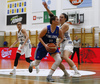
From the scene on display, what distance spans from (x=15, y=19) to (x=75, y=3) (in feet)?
25.9

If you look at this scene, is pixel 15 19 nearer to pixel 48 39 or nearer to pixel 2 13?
pixel 2 13

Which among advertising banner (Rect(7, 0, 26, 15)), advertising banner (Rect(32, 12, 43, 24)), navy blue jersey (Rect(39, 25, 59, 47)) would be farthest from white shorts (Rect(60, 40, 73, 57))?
advertising banner (Rect(7, 0, 26, 15))

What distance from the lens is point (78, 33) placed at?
68.1 feet

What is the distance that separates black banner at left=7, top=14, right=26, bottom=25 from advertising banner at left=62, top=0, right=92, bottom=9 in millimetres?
5262

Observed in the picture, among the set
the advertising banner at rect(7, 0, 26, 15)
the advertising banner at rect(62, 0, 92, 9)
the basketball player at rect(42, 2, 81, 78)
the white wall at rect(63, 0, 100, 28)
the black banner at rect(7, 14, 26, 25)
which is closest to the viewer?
the basketball player at rect(42, 2, 81, 78)

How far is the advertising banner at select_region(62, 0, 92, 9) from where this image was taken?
20.1 m

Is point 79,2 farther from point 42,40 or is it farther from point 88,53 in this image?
point 42,40

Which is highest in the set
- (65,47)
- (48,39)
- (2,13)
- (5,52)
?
(2,13)

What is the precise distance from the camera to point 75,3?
819 inches

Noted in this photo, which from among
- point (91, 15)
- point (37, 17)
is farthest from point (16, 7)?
point (91, 15)

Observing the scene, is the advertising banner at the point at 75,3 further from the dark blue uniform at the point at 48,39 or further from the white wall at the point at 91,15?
the dark blue uniform at the point at 48,39

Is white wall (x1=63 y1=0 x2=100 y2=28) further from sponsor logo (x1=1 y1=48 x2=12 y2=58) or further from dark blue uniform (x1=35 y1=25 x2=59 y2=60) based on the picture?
dark blue uniform (x1=35 y1=25 x2=59 y2=60)

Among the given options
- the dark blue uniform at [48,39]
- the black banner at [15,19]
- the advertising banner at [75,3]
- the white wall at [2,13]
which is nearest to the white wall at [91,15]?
the advertising banner at [75,3]

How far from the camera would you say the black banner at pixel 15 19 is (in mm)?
24167
